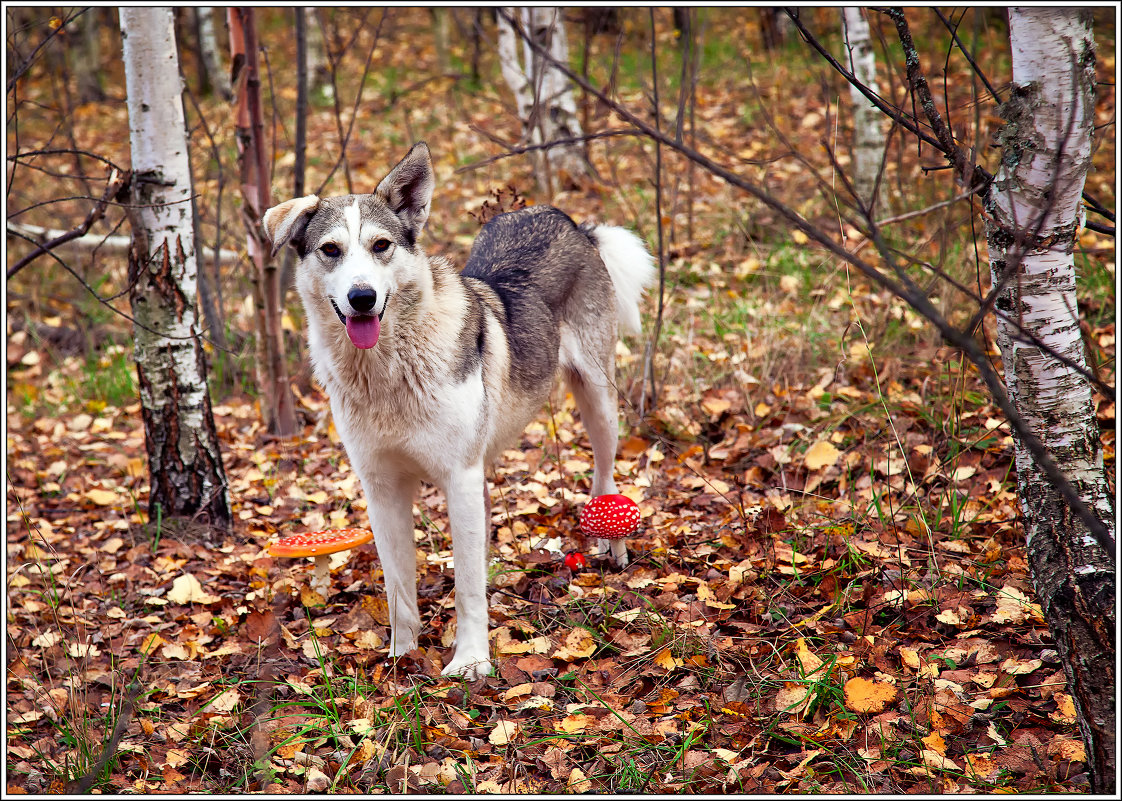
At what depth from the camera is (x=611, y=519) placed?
3.87 m

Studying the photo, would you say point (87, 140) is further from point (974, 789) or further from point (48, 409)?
point (974, 789)

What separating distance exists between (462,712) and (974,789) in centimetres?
173

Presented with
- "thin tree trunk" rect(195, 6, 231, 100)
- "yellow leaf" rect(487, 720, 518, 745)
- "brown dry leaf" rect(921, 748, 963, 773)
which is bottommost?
"yellow leaf" rect(487, 720, 518, 745)

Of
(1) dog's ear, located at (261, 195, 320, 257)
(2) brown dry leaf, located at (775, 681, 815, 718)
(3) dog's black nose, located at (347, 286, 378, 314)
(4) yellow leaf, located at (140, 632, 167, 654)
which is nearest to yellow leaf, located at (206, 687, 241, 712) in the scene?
(4) yellow leaf, located at (140, 632, 167, 654)

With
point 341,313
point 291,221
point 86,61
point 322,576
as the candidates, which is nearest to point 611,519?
point 322,576

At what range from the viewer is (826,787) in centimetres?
261

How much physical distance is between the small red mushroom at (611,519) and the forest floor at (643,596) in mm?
261

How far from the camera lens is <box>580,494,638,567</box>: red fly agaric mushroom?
3877 millimetres

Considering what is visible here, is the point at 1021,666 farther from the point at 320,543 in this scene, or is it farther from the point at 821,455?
the point at 320,543

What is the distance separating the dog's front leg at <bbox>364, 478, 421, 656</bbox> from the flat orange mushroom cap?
0.25 metres

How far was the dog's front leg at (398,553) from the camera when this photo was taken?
3.61 meters

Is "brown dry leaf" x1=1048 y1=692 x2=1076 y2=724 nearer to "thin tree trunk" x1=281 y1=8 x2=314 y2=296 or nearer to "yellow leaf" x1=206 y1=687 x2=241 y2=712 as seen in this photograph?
"yellow leaf" x1=206 y1=687 x2=241 y2=712

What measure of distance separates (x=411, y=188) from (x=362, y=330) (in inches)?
26.9

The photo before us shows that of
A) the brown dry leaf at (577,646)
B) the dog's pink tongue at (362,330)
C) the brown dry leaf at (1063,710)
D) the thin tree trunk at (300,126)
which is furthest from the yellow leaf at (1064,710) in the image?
the thin tree trunk at (300,126)
